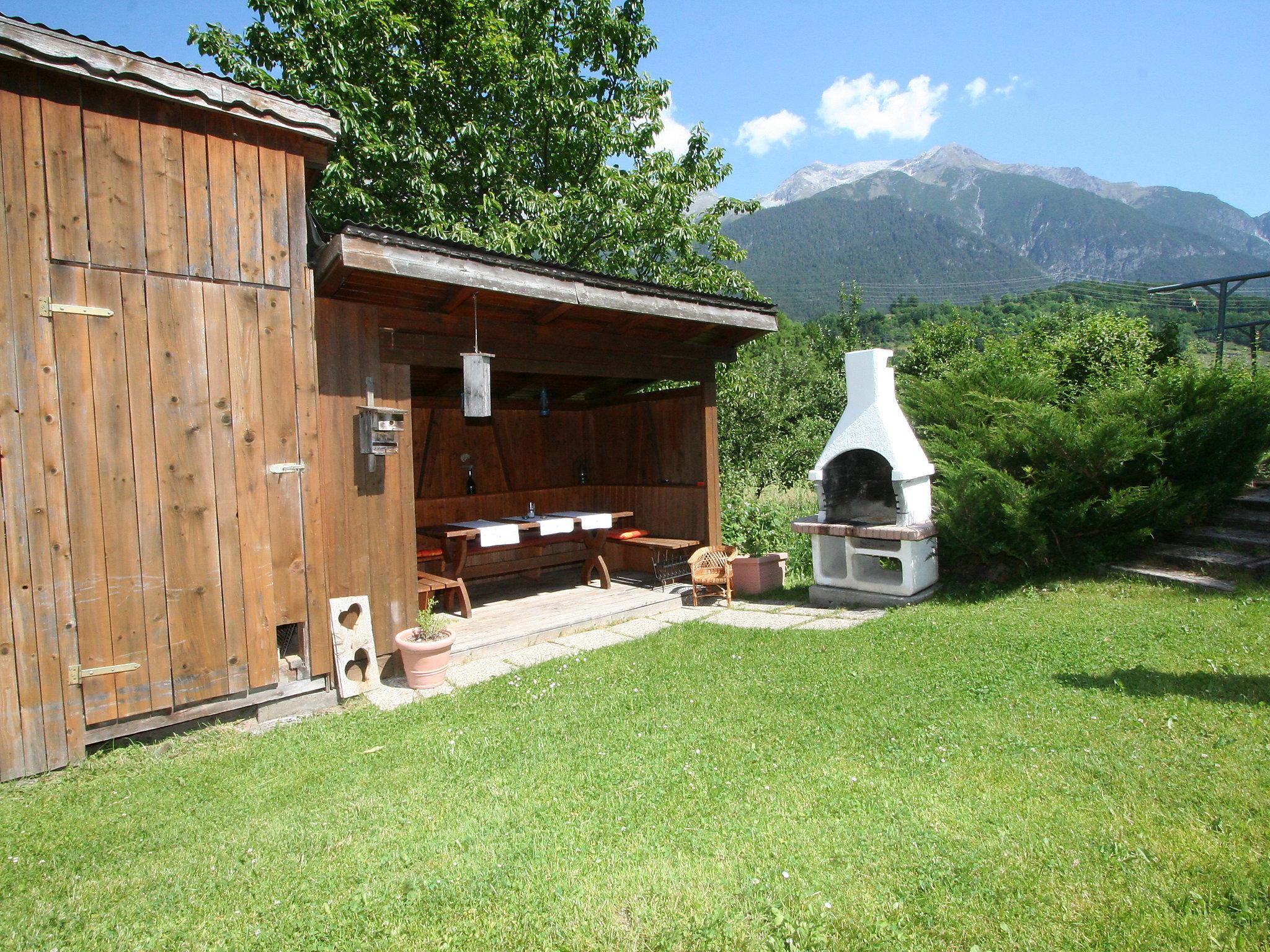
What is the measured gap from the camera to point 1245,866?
7.54 ft

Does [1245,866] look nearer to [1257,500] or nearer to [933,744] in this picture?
[933,744]

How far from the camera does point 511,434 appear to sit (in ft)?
32.2

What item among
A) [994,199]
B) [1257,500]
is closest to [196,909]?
[1257,500]

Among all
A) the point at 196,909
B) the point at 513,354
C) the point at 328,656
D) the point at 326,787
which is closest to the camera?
the point at 196,909

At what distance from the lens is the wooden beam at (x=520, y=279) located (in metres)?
4.54

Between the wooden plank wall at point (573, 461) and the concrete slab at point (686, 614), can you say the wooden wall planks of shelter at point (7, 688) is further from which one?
the wooden plank wall at point (573, 461)

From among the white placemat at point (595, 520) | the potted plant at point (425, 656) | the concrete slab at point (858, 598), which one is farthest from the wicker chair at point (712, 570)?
the potted plant at point (425, 656)

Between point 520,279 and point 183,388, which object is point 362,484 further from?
point 520,279

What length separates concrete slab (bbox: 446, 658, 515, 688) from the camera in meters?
5.13

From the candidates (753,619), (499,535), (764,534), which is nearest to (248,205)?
(499,535)

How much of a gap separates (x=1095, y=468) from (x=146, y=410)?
735 centimetres

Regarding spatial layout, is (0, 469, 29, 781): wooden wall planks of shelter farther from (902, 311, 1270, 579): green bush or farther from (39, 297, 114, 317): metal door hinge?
(902, 311, 1270, 579): green bush

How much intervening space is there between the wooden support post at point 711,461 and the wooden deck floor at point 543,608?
709mm

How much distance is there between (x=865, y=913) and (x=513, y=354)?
16.6 ft
